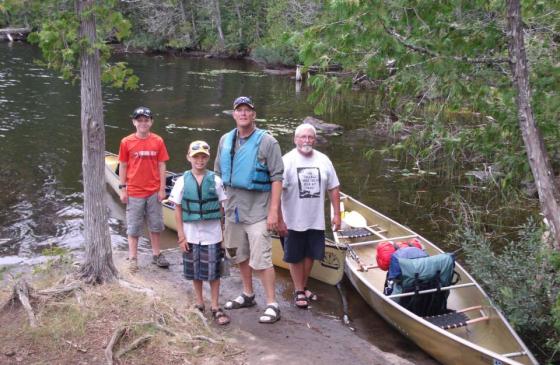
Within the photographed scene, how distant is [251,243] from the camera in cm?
526

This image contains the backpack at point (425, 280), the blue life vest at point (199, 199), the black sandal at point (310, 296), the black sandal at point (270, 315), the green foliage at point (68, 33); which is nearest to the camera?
the green foliage at point (68, 33)

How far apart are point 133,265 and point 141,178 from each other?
0.98 metres

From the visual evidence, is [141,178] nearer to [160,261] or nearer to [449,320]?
[160,261]

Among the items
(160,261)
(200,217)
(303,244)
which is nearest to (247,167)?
(200,217)

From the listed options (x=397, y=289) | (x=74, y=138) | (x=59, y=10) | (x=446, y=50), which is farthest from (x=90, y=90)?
(x=74, y=138)

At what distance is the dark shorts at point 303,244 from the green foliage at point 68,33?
8.05ft

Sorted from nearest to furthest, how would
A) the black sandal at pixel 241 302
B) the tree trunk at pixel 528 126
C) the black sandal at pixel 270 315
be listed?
1. the tree trunk at pixel 528 126
2. the black sandal at pixel 270 315
3. the black sandal at pixel 241 302

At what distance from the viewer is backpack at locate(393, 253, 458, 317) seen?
5.50m

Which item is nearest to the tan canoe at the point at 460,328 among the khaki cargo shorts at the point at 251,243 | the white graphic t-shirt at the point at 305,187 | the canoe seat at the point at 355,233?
the canoe seat at the point at 355,233

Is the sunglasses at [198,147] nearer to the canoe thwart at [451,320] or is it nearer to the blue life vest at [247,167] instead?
the blue life vest at [247,167]

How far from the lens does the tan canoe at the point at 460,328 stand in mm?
4715

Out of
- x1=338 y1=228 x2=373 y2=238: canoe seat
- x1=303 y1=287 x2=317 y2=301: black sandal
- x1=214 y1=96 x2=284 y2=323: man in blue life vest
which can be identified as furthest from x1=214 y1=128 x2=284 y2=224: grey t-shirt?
x1=338 y1=228 x2=373 y2=238: canoe seat

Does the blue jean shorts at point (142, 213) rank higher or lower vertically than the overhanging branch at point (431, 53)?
lower

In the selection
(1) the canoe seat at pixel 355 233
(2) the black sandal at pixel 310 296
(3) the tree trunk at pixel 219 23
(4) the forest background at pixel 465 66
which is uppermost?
(3) the tree trunk at pixel 219 23
